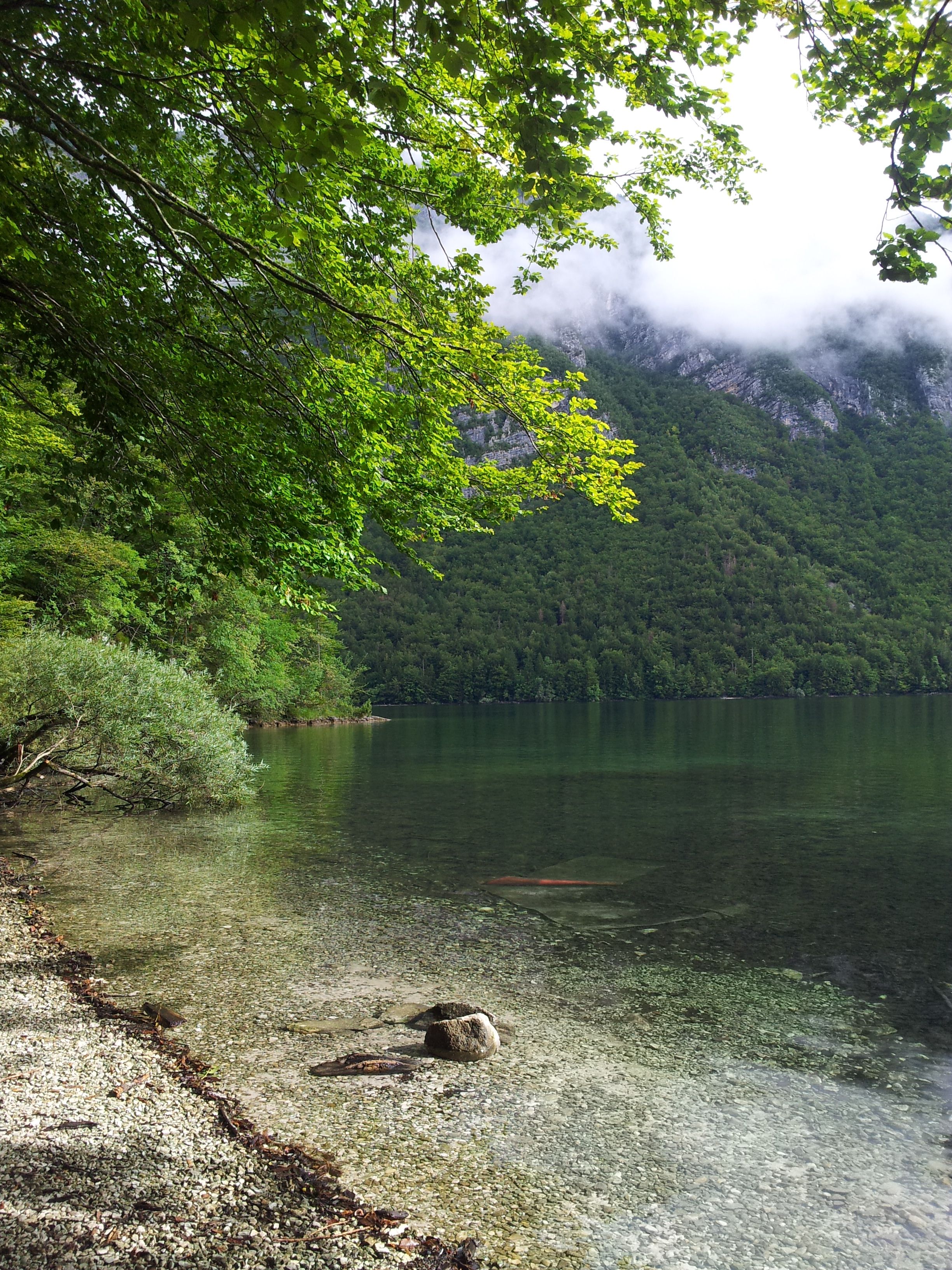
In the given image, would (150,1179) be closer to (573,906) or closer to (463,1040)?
(463,1040)

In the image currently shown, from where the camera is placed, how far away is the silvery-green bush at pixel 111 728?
55.6ft

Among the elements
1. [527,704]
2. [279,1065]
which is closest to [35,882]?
[279,1065]

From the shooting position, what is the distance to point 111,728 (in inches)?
694

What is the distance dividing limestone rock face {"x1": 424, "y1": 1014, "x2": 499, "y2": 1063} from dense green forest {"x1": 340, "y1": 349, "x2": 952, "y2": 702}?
13371 centimetres

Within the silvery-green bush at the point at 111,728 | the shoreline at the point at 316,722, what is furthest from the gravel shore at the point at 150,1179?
the shoreline at the point at 316,722

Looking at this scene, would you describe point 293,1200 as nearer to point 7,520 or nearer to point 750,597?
point 7,520

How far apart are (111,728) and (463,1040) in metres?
13.5

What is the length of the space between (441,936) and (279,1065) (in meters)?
4.46

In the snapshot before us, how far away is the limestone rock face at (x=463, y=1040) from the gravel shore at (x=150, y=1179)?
194 centimetres

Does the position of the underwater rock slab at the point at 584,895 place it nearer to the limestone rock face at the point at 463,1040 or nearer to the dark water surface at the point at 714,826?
the dark water surface at the point at 714,826

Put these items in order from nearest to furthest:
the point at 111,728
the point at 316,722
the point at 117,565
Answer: the point at 111,728, the point at 117,565, the point at 316,722

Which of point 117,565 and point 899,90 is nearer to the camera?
point 899,90

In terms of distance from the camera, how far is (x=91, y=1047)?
6371 mm

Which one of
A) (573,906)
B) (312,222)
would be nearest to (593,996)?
(573,906)
